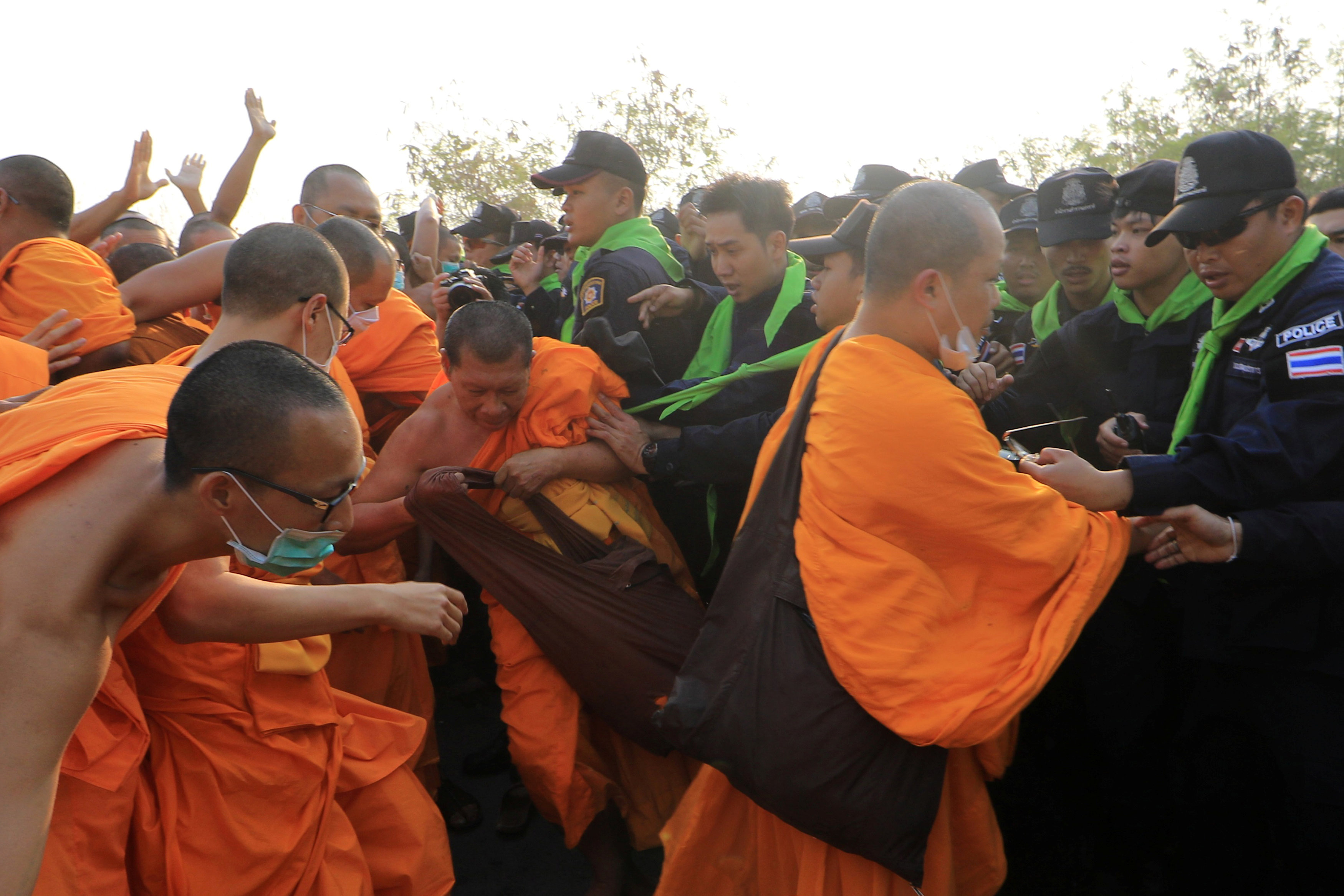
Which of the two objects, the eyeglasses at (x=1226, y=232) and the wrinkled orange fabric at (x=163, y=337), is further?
the wrinkled orange fabric at (x=163, y=337)

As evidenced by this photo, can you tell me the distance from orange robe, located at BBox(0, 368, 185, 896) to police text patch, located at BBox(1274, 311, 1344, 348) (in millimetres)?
2681

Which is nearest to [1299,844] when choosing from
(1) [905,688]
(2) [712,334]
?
(1) [905,688]

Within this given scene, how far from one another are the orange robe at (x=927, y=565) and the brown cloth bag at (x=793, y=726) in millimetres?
60

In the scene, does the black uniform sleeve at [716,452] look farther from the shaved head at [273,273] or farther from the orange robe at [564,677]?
the shaved head at [273,273]

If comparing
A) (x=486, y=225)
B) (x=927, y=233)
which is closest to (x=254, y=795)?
(x=927, y=233)

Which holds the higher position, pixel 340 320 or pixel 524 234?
pixel 340 320

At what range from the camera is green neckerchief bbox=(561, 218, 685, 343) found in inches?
154

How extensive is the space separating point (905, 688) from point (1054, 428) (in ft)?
5.17

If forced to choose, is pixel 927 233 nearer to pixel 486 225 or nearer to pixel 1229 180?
pixel 1229 180

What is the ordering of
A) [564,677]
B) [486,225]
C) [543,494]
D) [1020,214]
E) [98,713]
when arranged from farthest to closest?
1. [486,225]
2. [1020,214]
3. [543,494]
4. [564,677]
5. [98,713]

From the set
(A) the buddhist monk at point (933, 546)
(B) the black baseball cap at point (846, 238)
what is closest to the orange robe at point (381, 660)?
(A) the buddhist monk at point (933, 546)

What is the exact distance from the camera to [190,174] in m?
5.94

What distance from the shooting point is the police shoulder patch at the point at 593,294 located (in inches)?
146

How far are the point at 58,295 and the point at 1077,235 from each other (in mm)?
4035
